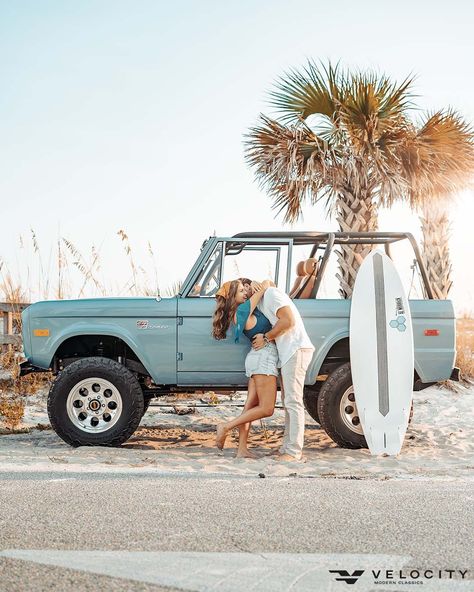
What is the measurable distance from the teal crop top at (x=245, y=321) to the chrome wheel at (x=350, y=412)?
1172mm

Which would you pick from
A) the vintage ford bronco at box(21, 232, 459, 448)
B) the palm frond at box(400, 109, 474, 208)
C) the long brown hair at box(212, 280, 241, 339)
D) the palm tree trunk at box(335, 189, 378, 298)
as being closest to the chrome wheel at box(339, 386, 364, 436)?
the vintage ford bronco at box(21, 232, 459, 448)

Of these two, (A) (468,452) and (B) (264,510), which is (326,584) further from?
(A) (468,452)

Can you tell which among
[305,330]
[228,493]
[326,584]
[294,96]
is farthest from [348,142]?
[326,584]

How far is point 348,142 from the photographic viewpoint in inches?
591

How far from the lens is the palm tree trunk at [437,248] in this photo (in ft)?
55.1

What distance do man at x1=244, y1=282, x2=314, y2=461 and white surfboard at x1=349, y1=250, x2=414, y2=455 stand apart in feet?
2.42

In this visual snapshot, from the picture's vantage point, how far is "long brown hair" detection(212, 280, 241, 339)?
7.84 m

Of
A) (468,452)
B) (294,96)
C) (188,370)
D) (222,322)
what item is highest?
(294,96)

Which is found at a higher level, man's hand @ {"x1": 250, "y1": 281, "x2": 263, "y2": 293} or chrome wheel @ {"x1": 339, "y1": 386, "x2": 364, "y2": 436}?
man's hand @ {"x1": 250, "y1": 281, "x2": 263, "y2": 293}

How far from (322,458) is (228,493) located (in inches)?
101

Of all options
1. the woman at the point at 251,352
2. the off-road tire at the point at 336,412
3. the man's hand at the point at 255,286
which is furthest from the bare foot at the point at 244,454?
the man's hand at the point at 255,286

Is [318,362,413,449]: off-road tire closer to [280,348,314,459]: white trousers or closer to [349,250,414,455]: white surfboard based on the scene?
[349,250,414,455]: white surfboard

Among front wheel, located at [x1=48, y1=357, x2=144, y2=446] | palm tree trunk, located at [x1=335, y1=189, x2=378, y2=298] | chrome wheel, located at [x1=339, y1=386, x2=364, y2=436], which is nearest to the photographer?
front wheel, located at [x1=48, y1=357, x2=144, y2=446]

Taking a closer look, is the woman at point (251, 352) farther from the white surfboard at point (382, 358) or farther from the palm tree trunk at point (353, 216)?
the palm tree trunk at point (353, 216)
